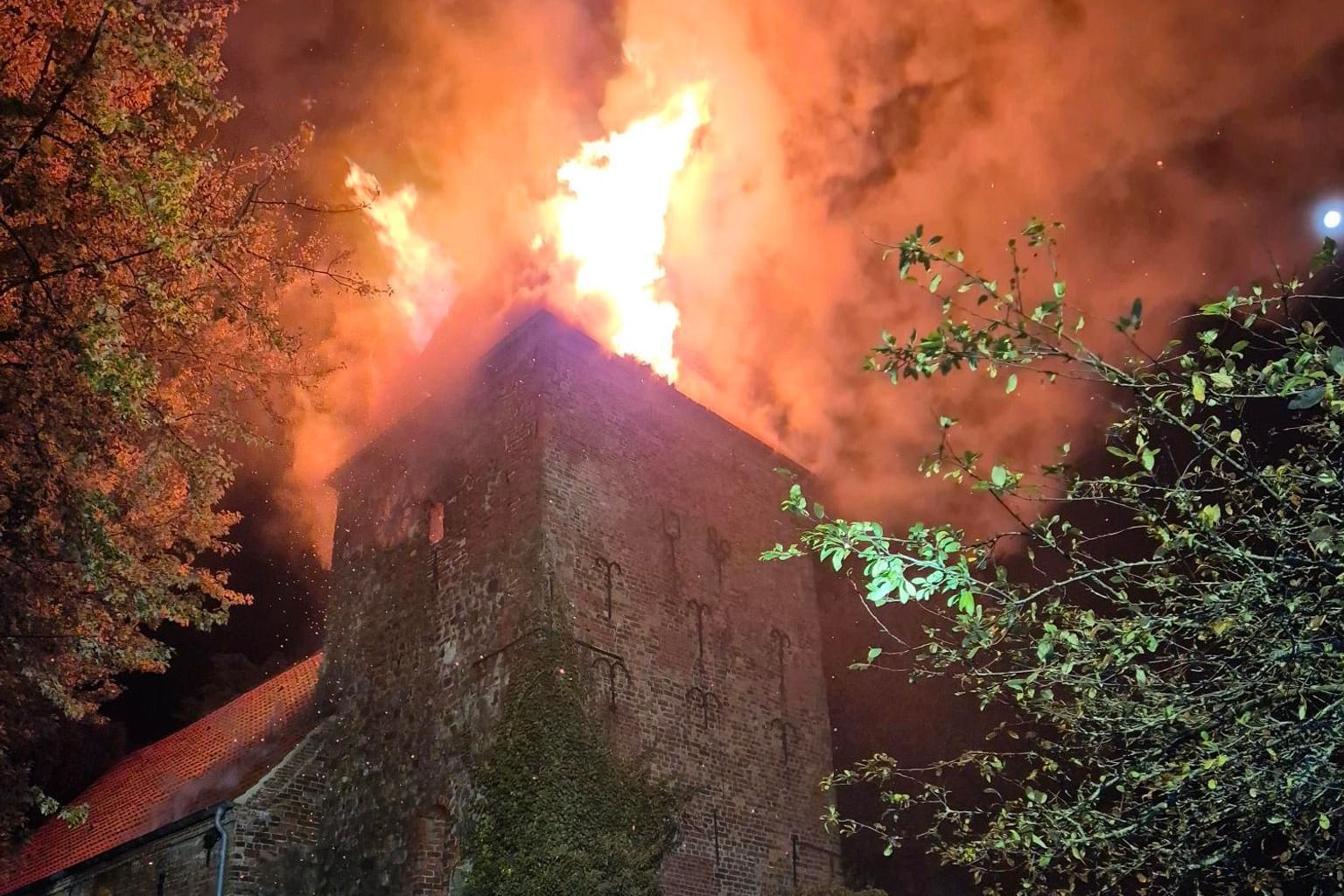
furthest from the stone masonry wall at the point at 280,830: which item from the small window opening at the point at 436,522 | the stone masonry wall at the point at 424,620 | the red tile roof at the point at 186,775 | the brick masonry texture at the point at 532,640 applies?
the small window opening at the point at 436,522

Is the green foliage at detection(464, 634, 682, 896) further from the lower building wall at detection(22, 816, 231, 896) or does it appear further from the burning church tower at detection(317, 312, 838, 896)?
the lower building wall at detection(22, 816, 231, 896)

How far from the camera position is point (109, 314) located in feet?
24.9

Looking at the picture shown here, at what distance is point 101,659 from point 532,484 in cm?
552

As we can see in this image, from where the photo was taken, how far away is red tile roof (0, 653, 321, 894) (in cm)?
1561

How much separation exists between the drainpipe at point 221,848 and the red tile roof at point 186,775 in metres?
0.51

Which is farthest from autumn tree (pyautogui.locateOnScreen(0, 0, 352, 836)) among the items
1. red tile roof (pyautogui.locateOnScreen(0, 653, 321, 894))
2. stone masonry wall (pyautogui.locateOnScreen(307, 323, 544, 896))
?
red tile roof (pyautogui.locateOnScreen(0, 653, 321, 894))

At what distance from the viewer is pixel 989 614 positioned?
5812mm

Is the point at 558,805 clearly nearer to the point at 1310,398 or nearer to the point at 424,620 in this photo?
the point at 424,620

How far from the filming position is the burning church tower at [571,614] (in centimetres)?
1248

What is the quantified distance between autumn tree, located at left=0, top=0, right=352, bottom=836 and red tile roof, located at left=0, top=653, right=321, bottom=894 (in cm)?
533

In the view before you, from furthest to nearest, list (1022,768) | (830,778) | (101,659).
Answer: (1022,768) < (101,659) < (830,778)

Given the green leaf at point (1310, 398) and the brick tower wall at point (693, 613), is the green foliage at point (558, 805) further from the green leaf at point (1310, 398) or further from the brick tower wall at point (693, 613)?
the green leaf at point (1310, 398)

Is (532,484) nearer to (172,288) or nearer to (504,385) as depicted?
(504,385)

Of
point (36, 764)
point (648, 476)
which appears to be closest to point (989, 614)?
point (648, 476)
